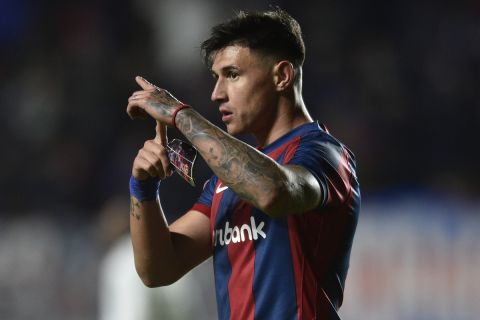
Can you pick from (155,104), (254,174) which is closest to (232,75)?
(155,104)

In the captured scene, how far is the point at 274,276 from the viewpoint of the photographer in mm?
3430

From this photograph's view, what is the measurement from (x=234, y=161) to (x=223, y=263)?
0.64 meters

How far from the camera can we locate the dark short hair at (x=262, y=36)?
3734mm

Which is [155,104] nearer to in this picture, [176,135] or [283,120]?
[283,120]

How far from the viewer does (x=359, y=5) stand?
34.5ft

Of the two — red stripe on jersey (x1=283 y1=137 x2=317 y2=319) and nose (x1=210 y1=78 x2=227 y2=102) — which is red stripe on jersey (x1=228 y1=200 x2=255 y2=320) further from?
nose (x1=210 y1=78 x2=227 y2=102)

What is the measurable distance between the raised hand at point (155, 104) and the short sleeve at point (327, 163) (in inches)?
17.9

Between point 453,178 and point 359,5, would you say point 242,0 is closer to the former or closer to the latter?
point 359,5

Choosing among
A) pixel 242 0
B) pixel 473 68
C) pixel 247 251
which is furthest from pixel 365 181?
pixel 247 251

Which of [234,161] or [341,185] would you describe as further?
[341,185]

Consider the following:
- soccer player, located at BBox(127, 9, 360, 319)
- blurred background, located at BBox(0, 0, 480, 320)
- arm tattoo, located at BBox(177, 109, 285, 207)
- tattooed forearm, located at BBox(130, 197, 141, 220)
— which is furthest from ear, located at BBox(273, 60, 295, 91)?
blurred background, located at BBox(0, 0, 480, 320)

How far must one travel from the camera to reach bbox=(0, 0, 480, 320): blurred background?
7910 millimetres

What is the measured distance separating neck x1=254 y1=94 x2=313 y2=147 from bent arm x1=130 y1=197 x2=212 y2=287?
0.46 metres

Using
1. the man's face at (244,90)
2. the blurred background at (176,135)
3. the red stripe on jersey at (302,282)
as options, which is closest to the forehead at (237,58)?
the man's face at (244,90)
